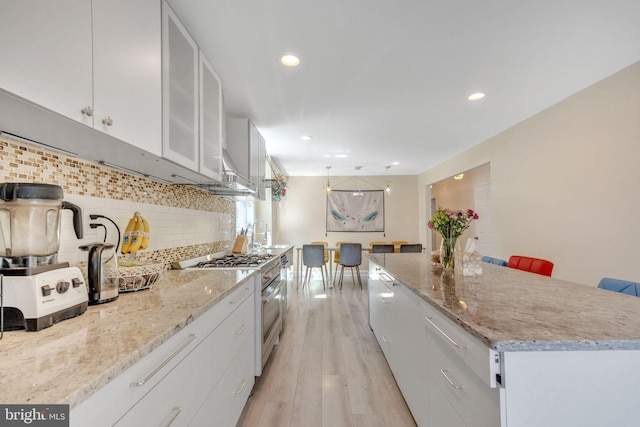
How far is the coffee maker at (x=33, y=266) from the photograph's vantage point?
81 cm

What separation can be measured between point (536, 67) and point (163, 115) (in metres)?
2.71

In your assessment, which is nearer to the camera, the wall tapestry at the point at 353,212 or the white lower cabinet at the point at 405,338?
the white lower cabinet at the point at 405,338

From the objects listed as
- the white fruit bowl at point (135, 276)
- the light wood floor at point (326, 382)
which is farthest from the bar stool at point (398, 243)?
the white fruit bowl at point (135, 276)

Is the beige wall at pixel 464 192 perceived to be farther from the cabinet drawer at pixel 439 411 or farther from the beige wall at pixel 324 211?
the cabinet drawer at pixel 439 411

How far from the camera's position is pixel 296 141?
13.0 ft

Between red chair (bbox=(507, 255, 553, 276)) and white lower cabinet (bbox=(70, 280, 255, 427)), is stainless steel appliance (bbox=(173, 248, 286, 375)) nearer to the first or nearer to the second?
white lower cabinet (bbox=(70, 280, 255, 427))

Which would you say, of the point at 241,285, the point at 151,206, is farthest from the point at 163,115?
the point at 241,285

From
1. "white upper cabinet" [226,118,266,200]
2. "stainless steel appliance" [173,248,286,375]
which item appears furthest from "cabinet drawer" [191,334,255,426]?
"white upper cabinet" [226,118,266,200]

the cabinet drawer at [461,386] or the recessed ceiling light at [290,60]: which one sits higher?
the recessed ceiling light at [290,60]

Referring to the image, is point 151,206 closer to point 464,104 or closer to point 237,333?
point 237,333

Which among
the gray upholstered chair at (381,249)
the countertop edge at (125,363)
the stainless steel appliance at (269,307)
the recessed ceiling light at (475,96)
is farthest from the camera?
the gray upholstered chair at (381,249)

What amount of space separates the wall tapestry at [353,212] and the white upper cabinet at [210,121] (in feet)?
15.8

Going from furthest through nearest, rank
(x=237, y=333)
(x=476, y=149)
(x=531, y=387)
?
(x=476, y=149), (x=237, y=333), (x=531, y=387)

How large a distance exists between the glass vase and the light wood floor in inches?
39.5
